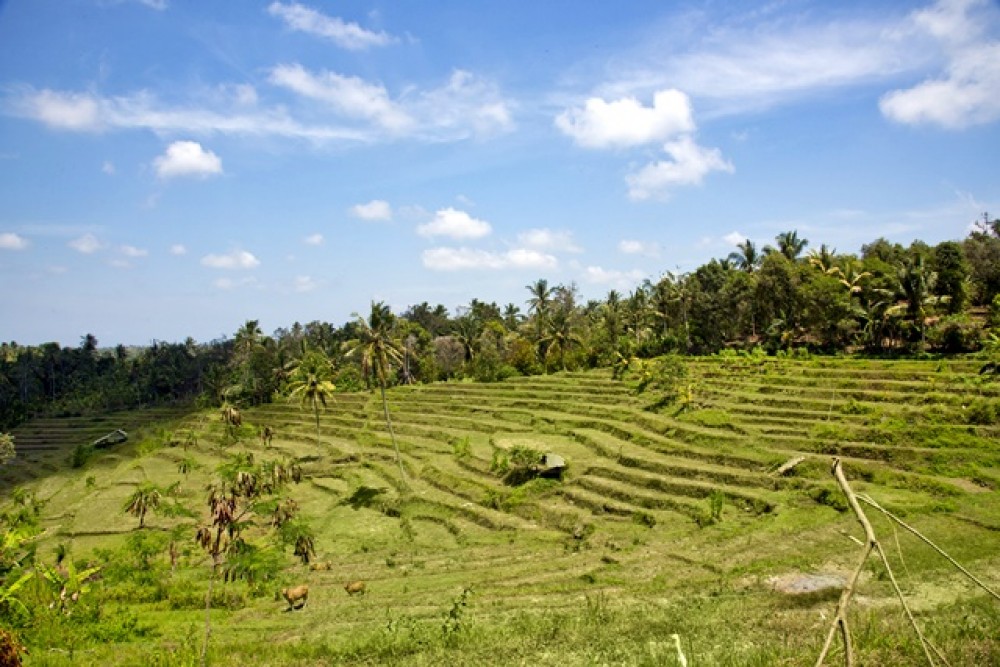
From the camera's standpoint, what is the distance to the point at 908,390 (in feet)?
121

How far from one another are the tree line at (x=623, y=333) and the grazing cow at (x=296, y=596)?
16.7m

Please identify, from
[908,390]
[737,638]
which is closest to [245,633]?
[737,638]

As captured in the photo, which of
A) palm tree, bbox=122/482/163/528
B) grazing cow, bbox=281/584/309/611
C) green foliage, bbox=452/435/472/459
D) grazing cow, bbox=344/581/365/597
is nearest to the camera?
grazing cow, bbox=281/584/309/611

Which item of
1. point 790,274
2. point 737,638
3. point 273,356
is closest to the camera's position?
point 737,638

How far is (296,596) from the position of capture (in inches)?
824

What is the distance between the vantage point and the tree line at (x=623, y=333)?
46844 mm

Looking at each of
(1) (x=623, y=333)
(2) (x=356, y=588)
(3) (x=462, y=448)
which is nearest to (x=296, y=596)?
(2) (x=356, y=588)

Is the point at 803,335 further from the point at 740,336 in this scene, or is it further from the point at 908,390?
the point at 908,390

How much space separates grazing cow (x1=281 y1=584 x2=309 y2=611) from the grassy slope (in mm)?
528

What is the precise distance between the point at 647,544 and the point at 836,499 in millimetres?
8049

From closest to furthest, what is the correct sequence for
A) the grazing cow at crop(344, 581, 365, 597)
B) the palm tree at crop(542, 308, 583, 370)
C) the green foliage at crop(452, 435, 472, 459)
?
the grazing cow at crop(344, 581, 365, 597), the green foliage at crop(452, 435, 472, 459), the palm tree at crop(542, 308, 583, 370)

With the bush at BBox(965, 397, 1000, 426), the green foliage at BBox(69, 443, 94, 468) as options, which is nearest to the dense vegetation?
the bush at BBox(965, 397, 1000, 426)

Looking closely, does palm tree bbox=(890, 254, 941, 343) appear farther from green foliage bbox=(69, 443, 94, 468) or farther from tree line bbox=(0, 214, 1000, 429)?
→ green foliage bbox=(69, 443, 94, 468)

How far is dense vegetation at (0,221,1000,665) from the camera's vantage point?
1438 cm
